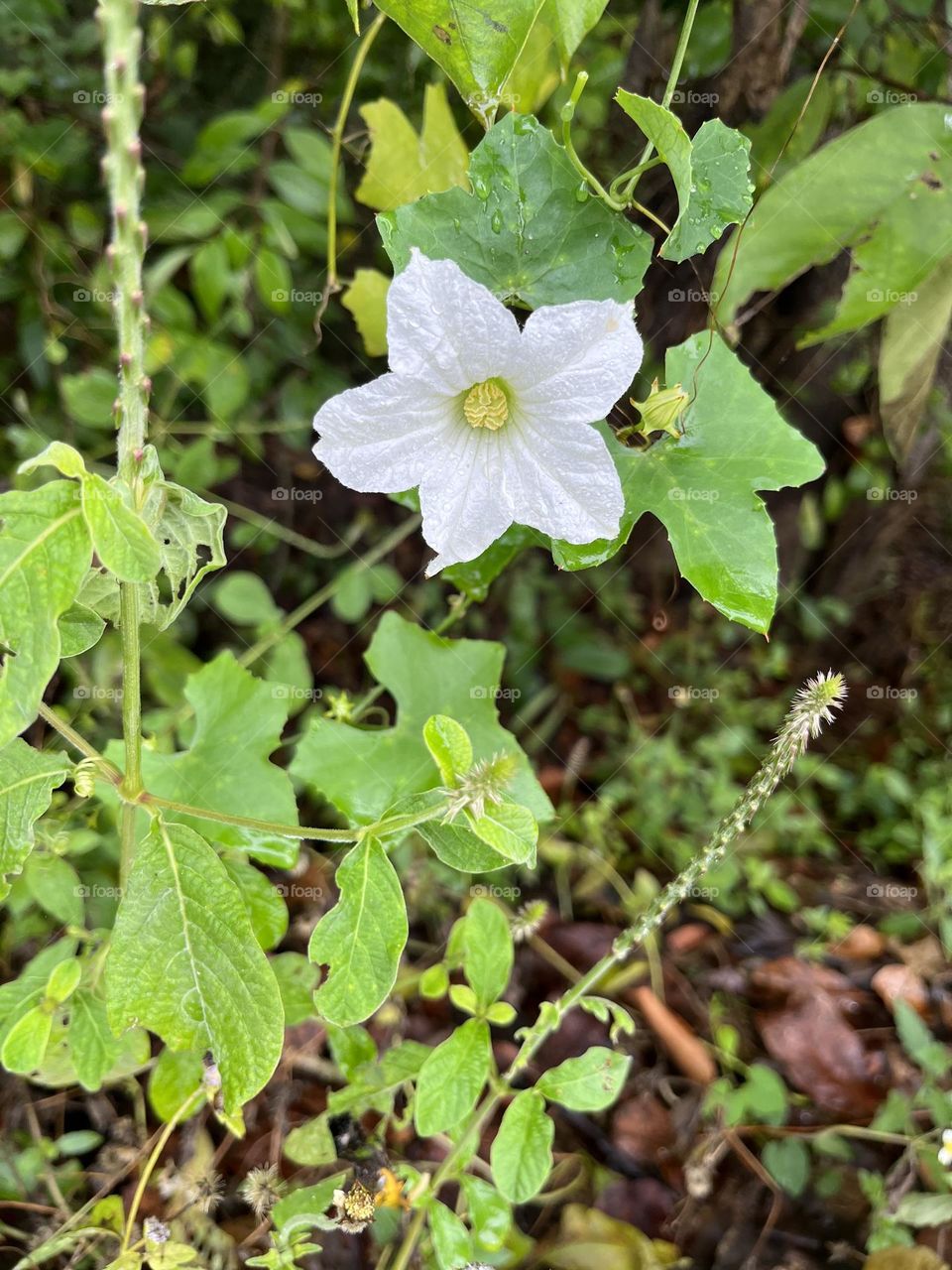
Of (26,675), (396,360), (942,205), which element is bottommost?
(26,675)

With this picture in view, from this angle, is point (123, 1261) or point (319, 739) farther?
point (319, 739)

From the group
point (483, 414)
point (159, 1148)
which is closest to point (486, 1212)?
point (159, 1148)

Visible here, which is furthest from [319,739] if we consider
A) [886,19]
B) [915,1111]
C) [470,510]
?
[886,19]

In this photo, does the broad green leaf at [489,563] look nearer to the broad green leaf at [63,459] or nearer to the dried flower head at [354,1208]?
the broad green leaf at [63,459]

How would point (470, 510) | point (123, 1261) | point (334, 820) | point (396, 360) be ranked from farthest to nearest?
point (334, 820)
point (123, 1261)
point (470, 510)
point (396, 360)

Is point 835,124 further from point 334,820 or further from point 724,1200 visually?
point 724,1200

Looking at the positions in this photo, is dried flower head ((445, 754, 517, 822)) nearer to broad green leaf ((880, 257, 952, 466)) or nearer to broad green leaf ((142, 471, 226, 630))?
broad green leaf ((142, 471, 226, 630))

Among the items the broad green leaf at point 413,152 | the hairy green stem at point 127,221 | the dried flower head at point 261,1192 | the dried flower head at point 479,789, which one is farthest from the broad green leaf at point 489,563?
the dried flower head at point 261,1192
